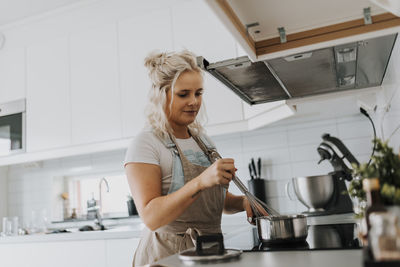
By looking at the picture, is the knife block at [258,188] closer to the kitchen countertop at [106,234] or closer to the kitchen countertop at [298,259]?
the kitchen countertop at [106,234]

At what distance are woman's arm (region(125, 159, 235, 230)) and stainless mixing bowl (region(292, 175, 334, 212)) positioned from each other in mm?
870

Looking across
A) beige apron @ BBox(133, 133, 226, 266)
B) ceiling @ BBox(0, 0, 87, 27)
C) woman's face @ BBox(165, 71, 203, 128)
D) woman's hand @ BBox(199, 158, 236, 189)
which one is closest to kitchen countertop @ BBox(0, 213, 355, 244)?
beige apron @ BBox(133, 133, 226, 266)

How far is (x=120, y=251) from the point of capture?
7.52 feet

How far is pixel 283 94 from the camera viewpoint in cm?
175

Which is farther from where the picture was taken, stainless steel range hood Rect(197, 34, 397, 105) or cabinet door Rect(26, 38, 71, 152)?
cabinet door Rect(26, 38, 71, 152)

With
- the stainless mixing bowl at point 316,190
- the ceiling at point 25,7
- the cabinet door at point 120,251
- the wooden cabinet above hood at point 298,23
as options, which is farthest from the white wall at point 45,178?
the wooden cabinet above hood at point 298,23

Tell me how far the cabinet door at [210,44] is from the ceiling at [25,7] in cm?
94

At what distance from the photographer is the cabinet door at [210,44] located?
235 cm

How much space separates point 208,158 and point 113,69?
4.86 ft

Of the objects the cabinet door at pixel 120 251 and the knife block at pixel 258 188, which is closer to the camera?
the cabinet door at pixel 120 251

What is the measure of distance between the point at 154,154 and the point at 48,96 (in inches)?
76.3

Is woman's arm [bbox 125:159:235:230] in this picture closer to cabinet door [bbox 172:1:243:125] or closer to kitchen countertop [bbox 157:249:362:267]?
kitchen countertop [bbox 157:249:362:267]

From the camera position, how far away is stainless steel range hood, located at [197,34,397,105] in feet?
4.02

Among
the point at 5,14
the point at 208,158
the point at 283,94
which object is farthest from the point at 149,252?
the point at 5,14
